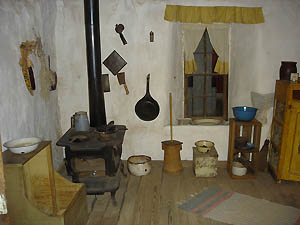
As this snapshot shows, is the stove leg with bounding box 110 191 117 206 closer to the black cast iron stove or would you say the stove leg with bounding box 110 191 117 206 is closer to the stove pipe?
the black cast iron stove

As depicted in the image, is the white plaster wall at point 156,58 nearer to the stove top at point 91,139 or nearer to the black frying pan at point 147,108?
the black frying pan at point 147,108

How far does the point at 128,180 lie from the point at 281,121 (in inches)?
85.1

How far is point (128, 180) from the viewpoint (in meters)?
3.80

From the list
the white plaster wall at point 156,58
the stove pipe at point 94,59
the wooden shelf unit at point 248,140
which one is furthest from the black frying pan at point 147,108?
the wooden shelf unit at point 248,140

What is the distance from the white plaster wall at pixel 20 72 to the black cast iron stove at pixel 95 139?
0.41 m

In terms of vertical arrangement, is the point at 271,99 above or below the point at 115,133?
above

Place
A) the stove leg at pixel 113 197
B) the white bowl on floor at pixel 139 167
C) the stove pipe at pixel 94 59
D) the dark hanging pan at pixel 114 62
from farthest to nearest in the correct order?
the dark hanging pan at pixel 114 62, the white bowl on floor at pixel 139 167, the stove pipe at pixel 94 59, the stove leg at pixel 113 197

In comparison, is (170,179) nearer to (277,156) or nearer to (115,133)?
(115,133)

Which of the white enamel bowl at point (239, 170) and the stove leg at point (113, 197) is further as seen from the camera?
the white enamel bowl at point (239, 170)

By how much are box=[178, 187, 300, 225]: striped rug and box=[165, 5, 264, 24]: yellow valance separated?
2273mm

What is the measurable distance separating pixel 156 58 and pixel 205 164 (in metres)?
1.63

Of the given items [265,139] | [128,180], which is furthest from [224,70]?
[128,180]

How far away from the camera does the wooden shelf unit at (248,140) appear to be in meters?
3.72

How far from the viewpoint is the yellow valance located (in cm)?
375
